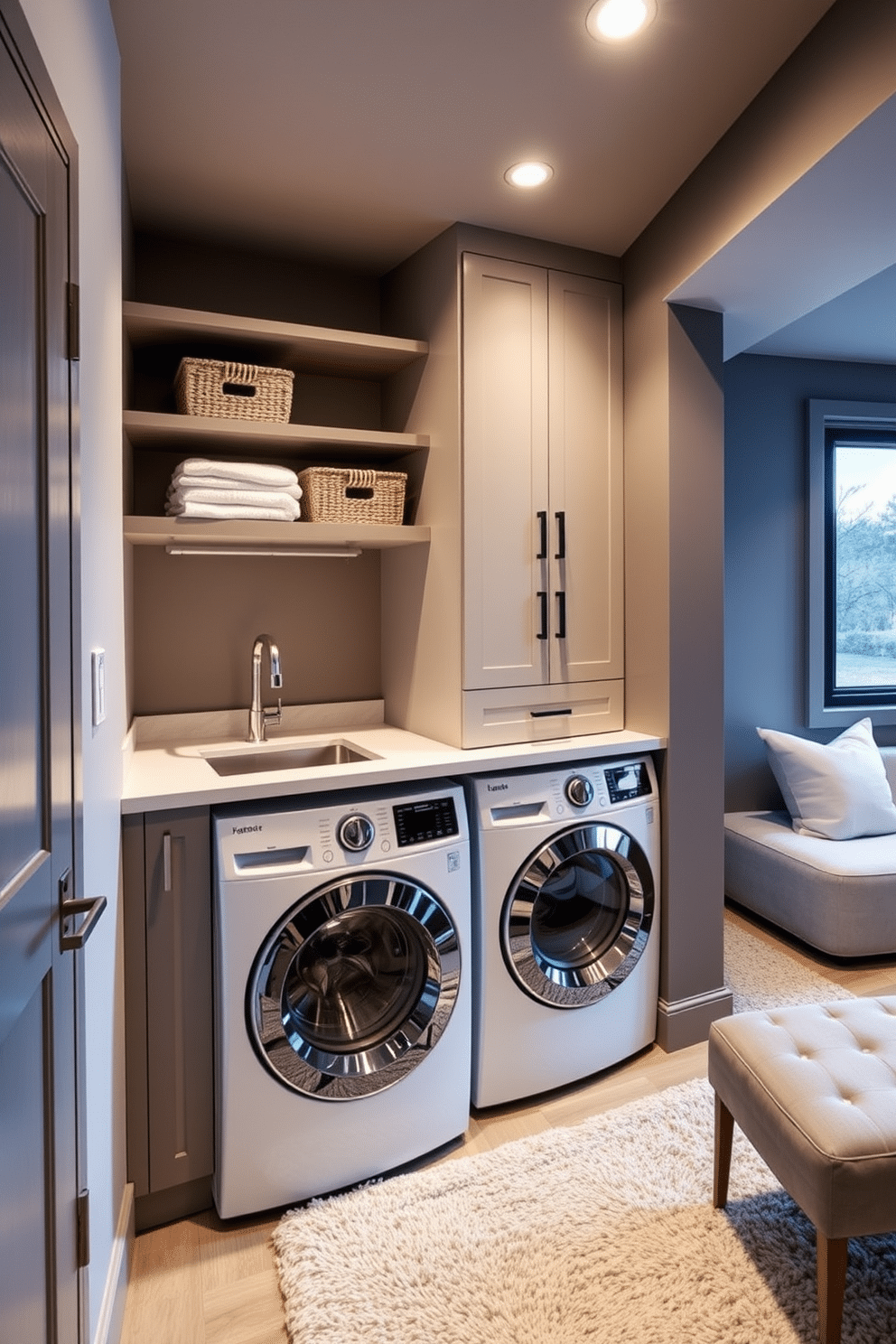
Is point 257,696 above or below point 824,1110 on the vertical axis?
above

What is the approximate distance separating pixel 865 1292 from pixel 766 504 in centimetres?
293

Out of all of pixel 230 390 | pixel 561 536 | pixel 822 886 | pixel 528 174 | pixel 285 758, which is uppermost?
pixel 528 174

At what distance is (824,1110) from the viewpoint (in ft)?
4.76

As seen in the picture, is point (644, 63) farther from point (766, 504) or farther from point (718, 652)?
point (766, 504)

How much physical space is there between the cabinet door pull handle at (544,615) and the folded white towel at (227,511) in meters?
0.76

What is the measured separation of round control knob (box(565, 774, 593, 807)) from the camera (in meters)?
2.26

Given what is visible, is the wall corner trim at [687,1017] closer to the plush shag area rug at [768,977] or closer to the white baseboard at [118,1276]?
the plush shag area rug at [768,977]

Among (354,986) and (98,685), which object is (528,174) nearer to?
(98,685)

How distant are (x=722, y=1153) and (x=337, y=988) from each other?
0.92 m

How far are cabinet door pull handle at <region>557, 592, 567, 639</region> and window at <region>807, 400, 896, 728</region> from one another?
5.85 feet

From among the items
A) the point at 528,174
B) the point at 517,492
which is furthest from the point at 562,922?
the point at 528,174

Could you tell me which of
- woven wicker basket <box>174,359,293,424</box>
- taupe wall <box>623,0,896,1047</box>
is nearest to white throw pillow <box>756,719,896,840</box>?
taupe wall <box>623,0,896,1047</box>

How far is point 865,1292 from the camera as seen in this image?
159cm

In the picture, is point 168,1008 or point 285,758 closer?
point 168,1008
